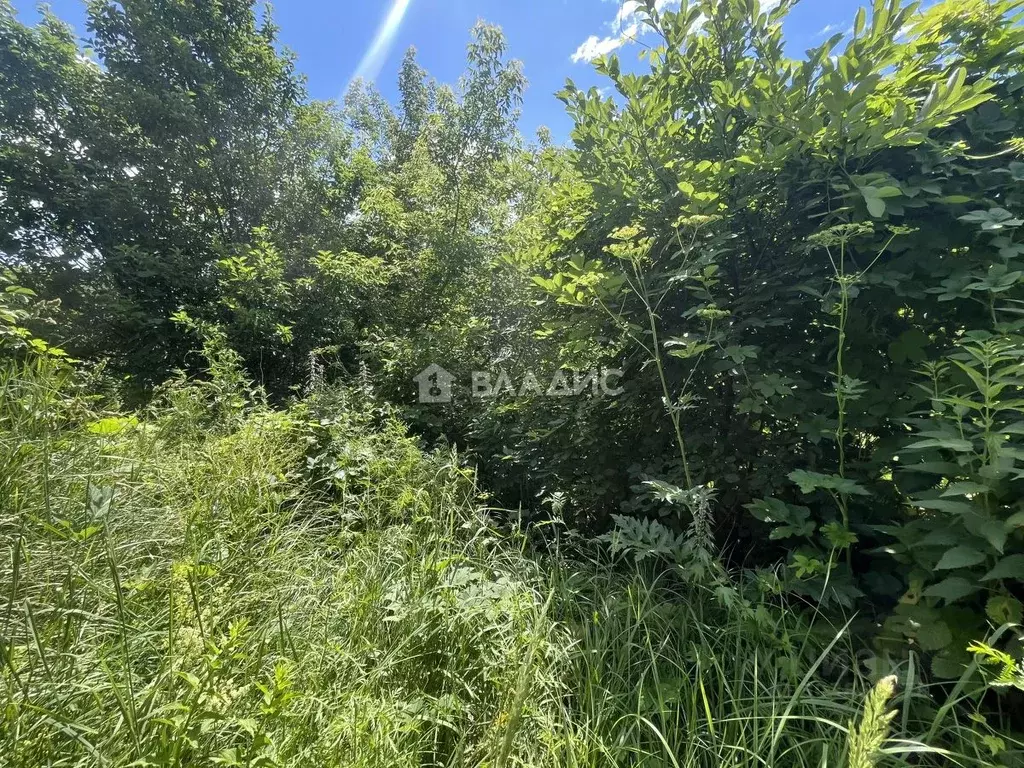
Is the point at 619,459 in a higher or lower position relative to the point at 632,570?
higher

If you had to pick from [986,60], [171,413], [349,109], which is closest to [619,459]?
Result: [986,60]

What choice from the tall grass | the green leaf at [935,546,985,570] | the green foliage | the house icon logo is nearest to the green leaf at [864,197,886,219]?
the green foliage

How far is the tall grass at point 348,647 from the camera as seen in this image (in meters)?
0.86

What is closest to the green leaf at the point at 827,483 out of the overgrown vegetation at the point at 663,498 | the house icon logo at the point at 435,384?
the overgrown vegetation at the point at 663,498

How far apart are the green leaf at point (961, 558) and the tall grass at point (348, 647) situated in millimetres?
298

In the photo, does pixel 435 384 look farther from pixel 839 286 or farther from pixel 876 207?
pixel 876 207

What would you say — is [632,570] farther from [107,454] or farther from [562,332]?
[107,454]

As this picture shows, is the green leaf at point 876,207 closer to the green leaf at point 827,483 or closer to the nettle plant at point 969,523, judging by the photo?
the nettle plant at point 969,523

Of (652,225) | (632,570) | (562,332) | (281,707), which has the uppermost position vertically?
(652,225)

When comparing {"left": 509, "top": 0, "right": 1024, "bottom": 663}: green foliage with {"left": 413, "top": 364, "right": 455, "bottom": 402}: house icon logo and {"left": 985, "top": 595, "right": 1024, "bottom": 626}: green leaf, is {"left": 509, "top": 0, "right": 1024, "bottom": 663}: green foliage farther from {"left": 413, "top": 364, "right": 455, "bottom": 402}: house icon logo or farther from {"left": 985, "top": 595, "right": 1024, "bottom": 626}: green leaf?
{"left": 413, "top": 364, "right": 455, "bottom": 402}: house icon logo

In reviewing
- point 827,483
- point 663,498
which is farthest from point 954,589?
point 663,498

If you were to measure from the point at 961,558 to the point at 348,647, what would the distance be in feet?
5.11

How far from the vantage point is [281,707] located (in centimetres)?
81

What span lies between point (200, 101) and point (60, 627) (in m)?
6.61
